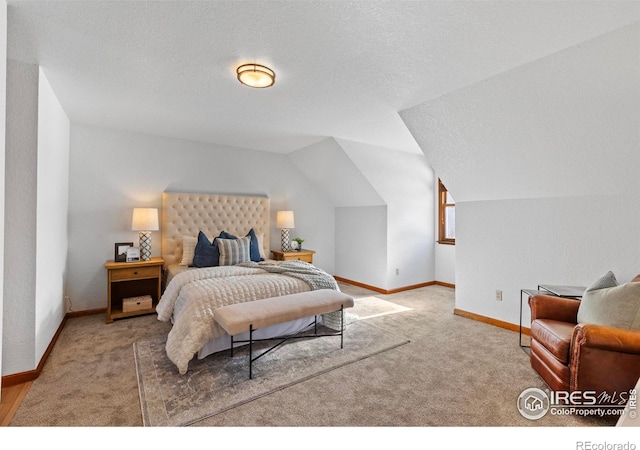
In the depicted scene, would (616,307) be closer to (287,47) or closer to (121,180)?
(287,47)

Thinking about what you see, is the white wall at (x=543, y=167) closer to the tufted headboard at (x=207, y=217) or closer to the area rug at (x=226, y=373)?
the area rug at (x=226, y=373)

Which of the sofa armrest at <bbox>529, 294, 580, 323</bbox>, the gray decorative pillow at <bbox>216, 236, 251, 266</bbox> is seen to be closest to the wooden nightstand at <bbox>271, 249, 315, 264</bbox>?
the gray decorative pillow at <bbox>216, 236, 251, 266</bbox>

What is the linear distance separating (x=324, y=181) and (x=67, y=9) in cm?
406

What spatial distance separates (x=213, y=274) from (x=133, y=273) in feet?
3.81

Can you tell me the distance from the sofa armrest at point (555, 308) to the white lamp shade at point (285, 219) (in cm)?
342

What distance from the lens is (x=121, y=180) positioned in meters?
3.83

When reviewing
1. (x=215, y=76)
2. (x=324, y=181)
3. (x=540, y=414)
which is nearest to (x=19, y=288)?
(x=215, y=76)

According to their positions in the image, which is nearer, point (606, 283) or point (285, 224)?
point (606, 283)

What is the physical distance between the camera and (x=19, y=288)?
216 cm

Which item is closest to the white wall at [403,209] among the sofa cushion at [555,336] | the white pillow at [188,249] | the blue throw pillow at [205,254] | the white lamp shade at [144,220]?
the blue throw pillow at [205,254]

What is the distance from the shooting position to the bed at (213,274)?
237cm

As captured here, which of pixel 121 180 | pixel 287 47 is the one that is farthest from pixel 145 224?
pixel 287 47

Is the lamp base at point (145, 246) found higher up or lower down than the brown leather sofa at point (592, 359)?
higher up


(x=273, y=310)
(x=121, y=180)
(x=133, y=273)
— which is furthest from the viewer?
(x=121, y=180)
